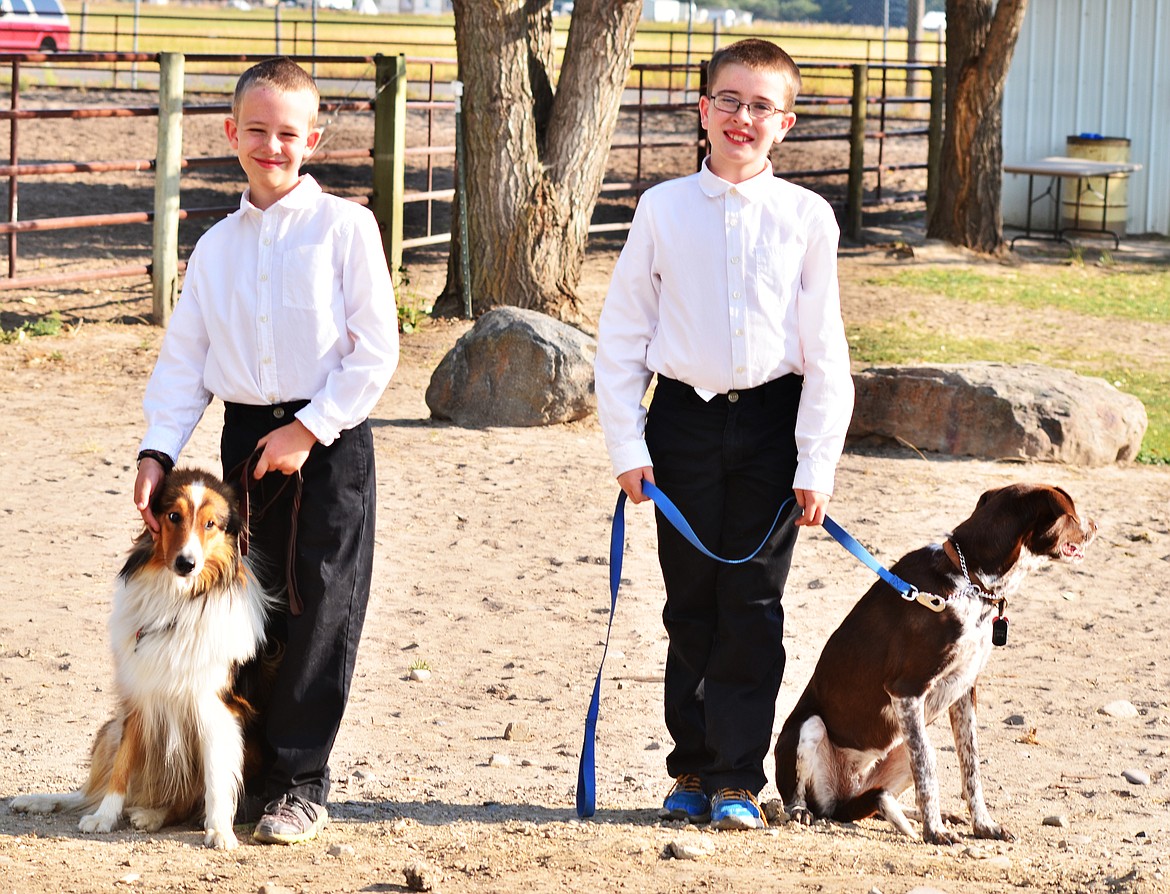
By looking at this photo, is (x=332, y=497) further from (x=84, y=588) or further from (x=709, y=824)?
(x=84, y=588)

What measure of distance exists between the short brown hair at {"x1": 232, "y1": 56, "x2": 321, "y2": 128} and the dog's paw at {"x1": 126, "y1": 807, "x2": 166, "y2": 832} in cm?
166

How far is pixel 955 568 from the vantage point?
12.2 ft

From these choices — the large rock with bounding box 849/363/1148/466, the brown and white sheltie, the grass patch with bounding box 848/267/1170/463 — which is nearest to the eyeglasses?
the brown and white sheltie

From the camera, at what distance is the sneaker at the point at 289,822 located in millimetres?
3459

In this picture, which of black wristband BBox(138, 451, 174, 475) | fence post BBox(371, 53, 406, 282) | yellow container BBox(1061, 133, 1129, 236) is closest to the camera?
A: black wristband BBox(138, 451, 174, 475)

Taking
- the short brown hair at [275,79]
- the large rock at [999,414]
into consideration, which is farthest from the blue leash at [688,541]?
the large rock at [999,414]

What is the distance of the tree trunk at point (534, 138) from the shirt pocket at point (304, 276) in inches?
283

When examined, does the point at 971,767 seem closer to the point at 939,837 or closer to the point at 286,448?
the point at 939,837

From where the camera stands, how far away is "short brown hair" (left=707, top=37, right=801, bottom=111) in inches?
137

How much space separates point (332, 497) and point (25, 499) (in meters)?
3.71

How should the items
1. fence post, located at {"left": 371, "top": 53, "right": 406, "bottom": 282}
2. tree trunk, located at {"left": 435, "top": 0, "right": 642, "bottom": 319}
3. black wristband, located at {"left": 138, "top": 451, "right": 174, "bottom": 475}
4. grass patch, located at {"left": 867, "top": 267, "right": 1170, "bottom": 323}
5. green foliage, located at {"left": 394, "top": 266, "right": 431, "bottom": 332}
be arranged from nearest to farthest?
black wristband, located at {"left": 138, "top": 451, "right": 174, "bottom": 475}, tree trunk, located at {"left": 435, "top": 0, "right": 642, "bottom": 319}, green foliage, located at {"left": 394, "top": 266, "right": 431, "bottom": 332}, fence post, located at {"left": 371, "top": 53, "right": 406, "bottom": 282}, grass patch, located at {"left": 867, "top": 267, "right": 1170, "bottom": 323}

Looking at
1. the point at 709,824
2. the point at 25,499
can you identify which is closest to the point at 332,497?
the point at 709,824

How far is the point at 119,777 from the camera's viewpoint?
3.51m

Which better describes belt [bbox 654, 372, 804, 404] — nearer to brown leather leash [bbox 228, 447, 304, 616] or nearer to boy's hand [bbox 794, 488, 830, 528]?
boy's hand [bbox 794, 488, 830, 528]
